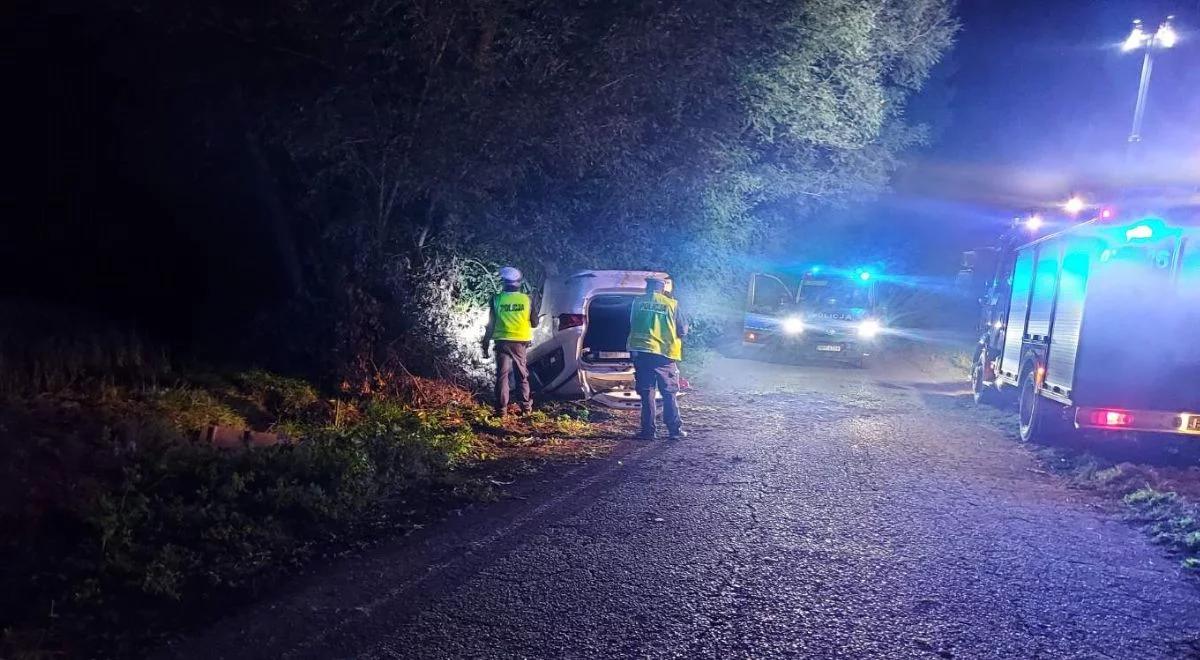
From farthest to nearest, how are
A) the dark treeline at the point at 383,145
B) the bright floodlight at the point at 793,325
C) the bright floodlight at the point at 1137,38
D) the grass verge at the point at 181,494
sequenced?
the bright floodlight at the point at 793,325, the bright floodlight at the point at 1137,38, the dark treeline at the point at 383,145, the grass verge at the point at 181,494

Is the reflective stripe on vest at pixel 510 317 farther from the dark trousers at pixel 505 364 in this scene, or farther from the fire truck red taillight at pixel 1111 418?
the fire truck red taillight at pixel 1111 418

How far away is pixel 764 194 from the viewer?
1642cm

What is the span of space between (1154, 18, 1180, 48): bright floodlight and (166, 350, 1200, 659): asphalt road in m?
10.1

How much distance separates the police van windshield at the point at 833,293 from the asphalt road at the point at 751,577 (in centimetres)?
1115

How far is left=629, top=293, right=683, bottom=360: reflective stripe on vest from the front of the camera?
8555 mm

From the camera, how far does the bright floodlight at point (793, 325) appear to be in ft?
58.7

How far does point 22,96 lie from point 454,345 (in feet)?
24.1

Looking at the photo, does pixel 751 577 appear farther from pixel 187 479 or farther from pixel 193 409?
pixel 193 409

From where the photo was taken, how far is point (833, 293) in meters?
18.8

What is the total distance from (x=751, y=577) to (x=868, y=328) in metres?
14.1

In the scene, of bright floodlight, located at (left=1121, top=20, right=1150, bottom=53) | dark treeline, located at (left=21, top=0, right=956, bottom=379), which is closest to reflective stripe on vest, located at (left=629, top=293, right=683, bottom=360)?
dark treeline, located at (left=21, top=0, right=956, bottom=379)

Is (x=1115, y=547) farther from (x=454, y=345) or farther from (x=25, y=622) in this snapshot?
(x=454, y=345)

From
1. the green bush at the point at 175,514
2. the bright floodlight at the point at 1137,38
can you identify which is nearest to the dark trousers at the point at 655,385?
the green bush at the point at 175,514

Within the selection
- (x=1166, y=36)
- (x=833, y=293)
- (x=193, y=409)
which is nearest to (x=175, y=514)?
(x=193, y=409)
